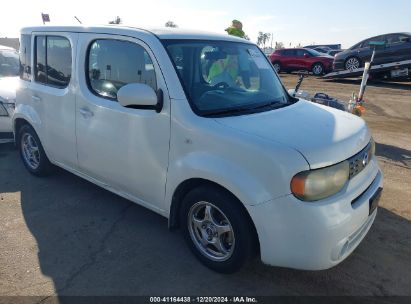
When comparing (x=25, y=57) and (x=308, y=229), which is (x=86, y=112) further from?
(x=308, y=229)

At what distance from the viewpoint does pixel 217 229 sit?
2.96 metres

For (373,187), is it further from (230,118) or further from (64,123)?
(64,123)

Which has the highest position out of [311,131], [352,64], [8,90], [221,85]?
[352,64]

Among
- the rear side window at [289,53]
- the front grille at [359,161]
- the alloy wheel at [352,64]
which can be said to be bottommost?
the front grille at [359,161]

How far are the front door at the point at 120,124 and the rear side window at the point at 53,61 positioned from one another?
0.31m

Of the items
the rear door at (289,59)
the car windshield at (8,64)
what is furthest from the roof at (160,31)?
the rear door at (289,59)

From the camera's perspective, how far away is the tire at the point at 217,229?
273 centimetres

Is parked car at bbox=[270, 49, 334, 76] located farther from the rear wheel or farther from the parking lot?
the parking lot

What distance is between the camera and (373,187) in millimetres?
3033

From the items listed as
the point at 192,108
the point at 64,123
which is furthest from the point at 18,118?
the point at 192,108

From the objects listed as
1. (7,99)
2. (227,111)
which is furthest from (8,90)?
(227,111)

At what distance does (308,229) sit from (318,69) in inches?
793

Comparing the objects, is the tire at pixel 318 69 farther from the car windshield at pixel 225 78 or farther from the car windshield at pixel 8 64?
the car windshield at pixel 225 78

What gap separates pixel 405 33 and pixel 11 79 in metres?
15.1
